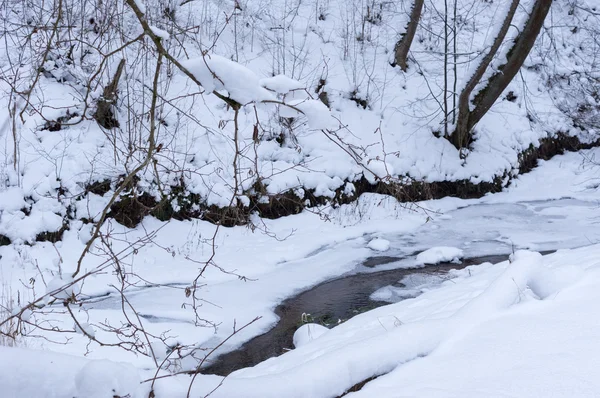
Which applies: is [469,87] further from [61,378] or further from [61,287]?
[61,378]

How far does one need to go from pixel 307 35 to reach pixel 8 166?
8258 mm

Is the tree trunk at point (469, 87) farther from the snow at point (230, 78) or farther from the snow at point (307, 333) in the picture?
the snow at point (230, 78)

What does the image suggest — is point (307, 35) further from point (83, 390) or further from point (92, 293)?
point (83, 390)

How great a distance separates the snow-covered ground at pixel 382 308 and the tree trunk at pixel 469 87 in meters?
1.50

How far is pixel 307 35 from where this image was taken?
530 inches

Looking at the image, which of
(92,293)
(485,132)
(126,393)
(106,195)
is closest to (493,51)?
(485,132)

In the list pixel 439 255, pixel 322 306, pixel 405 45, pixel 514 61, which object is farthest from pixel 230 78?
pixel 405 45

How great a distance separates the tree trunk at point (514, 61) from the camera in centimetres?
930

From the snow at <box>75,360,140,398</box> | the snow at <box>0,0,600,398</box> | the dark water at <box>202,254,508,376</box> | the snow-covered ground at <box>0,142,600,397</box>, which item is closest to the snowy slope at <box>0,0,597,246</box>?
the snow at <box>0,0,600,398</box>

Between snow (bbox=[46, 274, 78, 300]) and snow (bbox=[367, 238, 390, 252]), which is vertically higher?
snow (bbox=[367, 238, 390, 252])

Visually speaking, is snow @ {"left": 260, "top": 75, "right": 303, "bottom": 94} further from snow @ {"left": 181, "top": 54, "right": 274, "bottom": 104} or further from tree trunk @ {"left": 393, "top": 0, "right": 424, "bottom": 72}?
tree trunk @ {"left": 393, "top": 0, "right": 424, "bottom": 72}

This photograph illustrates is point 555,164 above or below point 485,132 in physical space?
below

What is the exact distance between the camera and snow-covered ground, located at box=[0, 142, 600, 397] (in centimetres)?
204

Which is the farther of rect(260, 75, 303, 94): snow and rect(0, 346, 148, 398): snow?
rect(260, 75, 303, 94): snow
